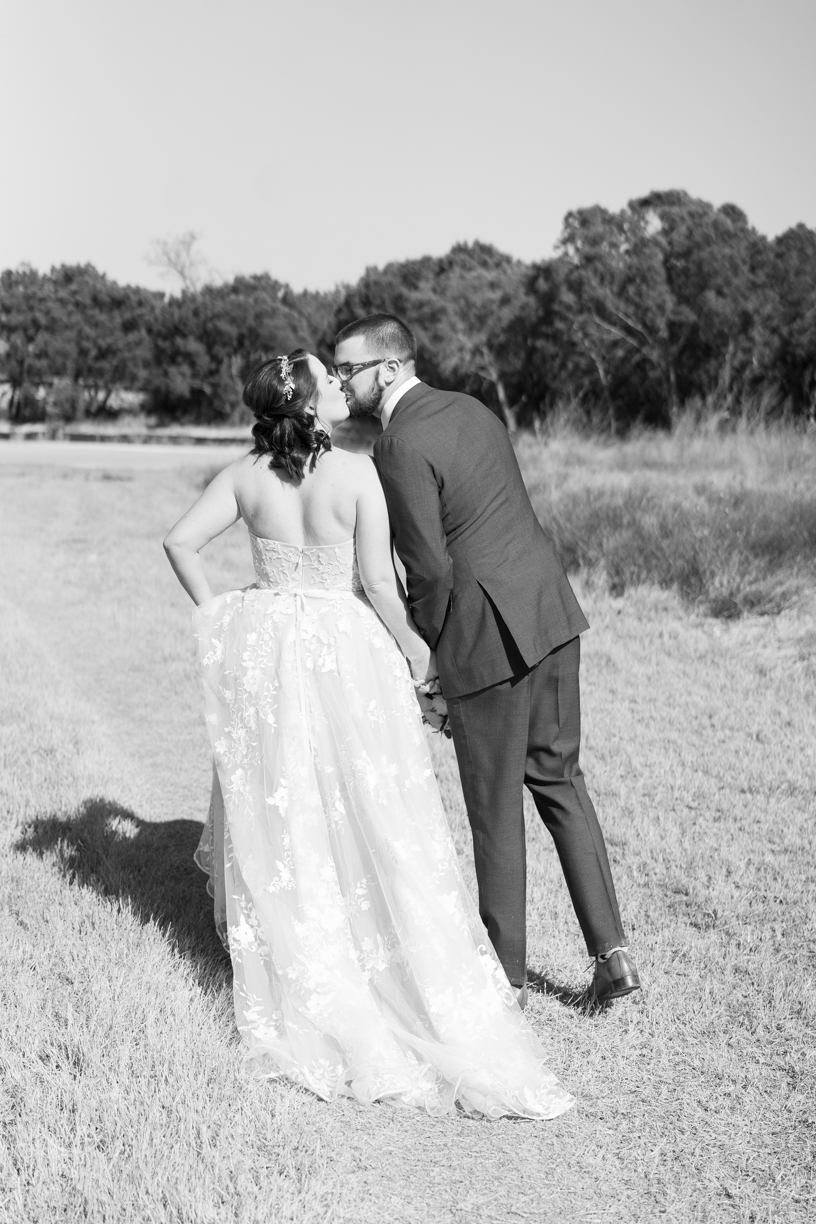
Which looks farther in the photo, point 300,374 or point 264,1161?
point 300,374

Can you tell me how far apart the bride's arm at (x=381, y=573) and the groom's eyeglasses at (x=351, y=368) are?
0.37 metres

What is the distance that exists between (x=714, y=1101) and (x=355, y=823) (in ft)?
4.36

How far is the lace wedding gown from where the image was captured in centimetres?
330

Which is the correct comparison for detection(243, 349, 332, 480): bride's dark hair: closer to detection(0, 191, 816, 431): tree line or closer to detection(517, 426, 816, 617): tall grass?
detection(517, 426, 816, 617): tall grass

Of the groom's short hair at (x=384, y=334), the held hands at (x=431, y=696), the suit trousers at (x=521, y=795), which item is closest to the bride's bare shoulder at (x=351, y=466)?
the groom's short hair at (x=384, y=334)

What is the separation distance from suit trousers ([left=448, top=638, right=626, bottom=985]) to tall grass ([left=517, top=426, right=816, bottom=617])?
256 inches

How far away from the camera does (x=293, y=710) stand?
11.4ft

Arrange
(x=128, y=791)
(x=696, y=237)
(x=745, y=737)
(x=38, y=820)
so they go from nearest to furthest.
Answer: (x=38, y=820) → (x=128, y=791) → (x=745, y=737) → (x=696, y=237)

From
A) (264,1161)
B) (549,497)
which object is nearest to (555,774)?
(264,1161)

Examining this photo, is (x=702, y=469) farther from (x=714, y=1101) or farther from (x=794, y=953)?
(x=714, y=1101)

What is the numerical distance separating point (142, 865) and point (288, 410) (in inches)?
98.5

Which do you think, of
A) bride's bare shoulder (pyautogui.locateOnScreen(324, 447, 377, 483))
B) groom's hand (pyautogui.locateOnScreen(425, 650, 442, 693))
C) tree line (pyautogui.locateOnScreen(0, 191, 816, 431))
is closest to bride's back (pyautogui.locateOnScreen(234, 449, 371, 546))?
bride's bare shoulder (pyautogui.locateOnScreen(324, 447, 377, 483))

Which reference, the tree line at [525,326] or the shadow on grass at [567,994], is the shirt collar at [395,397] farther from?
the tree line at [525,326]

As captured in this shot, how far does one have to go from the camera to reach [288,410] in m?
3.36
